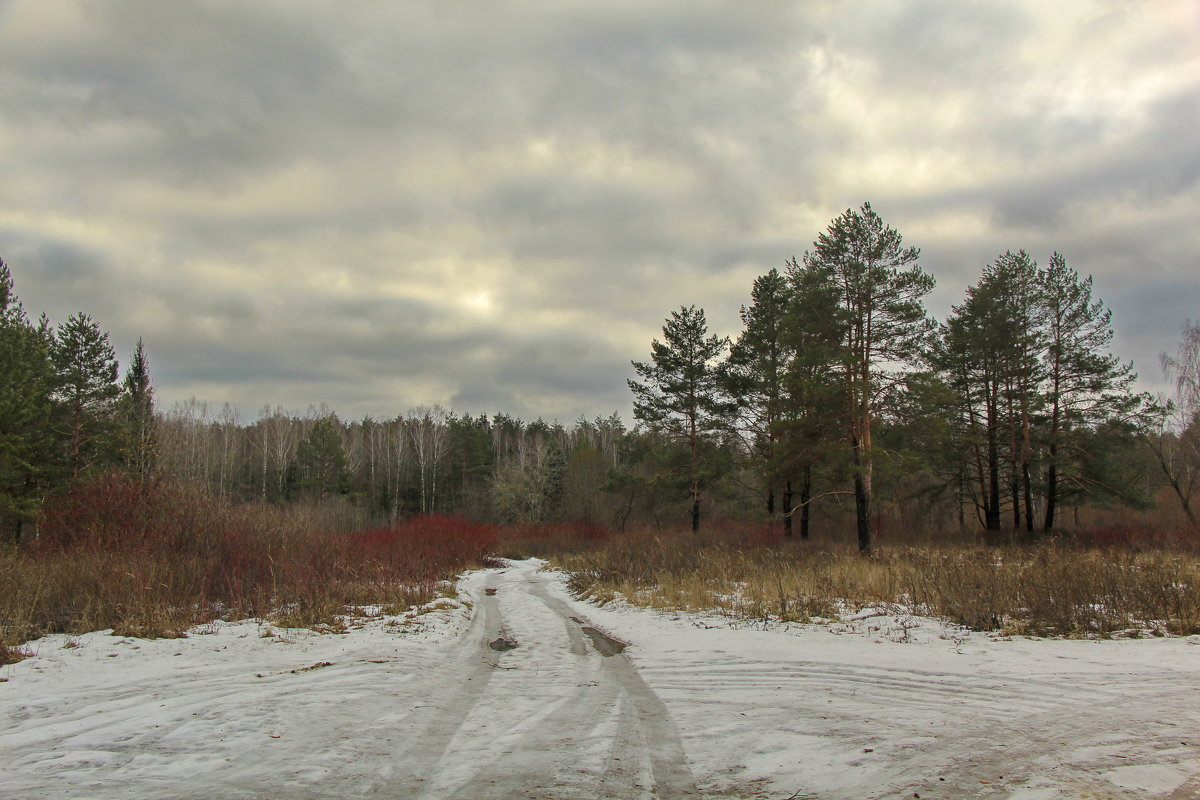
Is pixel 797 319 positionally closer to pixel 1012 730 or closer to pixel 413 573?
pixel 413 573

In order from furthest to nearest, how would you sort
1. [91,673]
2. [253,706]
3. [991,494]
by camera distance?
[991,494], [91,673], [253,706]

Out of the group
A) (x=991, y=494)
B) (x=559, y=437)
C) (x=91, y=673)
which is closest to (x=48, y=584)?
(x=91, y=673)

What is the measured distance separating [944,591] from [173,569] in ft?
41.0

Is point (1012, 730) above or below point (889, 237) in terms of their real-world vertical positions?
below

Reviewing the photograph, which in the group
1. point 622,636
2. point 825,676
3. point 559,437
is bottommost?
point 622,636

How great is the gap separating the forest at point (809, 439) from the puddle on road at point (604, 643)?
4.91 meters

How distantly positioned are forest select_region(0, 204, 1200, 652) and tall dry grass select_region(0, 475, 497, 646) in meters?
0.08

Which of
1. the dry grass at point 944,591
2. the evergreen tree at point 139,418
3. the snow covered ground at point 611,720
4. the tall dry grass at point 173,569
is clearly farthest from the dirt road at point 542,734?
the evergreen tree at point 139,418

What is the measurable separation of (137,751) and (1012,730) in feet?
19.2

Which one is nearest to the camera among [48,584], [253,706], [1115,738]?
[1115,738]

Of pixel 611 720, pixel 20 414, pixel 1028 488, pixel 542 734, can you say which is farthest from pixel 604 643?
pixel 1028 488

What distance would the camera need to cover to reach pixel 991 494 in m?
28.0

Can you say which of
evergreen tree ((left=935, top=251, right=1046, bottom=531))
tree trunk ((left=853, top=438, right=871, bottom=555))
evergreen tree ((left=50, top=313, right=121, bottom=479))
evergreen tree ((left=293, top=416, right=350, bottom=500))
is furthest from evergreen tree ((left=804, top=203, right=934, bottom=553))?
evergreen tree ((left=293, top=416, right=350, bottom=500))

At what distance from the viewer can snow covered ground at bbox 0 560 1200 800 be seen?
358 cm
